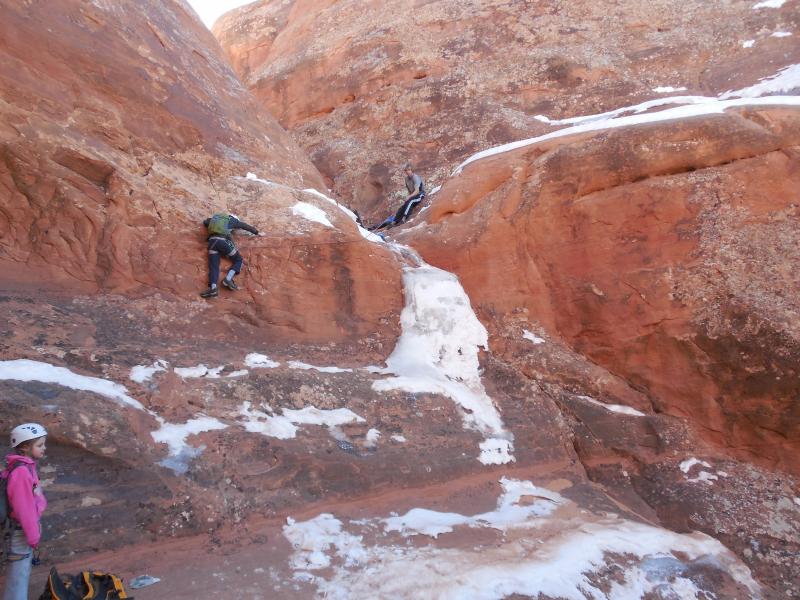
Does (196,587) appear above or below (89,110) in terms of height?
below

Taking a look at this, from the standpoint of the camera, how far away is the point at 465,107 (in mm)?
15516

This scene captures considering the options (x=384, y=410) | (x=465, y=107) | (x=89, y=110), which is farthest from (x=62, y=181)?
(x=465, y=107)

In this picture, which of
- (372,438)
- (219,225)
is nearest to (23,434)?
(372,438)

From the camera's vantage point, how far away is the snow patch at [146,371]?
5.88 metres

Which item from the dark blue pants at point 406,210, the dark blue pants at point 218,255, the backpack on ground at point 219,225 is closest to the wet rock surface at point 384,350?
the dark blue pants at point 218,255

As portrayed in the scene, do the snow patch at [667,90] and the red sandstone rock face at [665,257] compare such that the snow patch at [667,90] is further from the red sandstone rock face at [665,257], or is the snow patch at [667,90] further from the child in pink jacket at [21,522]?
the child in pink jacket at [21,522]

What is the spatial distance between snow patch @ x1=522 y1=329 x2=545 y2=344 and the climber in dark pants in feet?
14.3

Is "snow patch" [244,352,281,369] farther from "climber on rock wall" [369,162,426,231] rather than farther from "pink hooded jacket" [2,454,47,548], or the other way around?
"climber on rock wall" [369,162,426,231]

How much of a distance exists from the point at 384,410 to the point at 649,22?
49.3 ft

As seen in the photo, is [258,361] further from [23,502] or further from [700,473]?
[700,473]

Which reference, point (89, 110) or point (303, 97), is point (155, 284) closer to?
point (89, 110)

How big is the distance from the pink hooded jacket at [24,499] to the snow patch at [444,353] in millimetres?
4327

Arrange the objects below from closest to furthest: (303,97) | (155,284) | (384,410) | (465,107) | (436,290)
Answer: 1. (384,410)
2. (155,284)
3. (436,290)
4. (465,107)
5. (303,97)

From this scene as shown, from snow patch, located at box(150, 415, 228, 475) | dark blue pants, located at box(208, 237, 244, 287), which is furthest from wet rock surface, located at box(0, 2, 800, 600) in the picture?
dark blue pants, located at box(208, 237, 244, 287)
